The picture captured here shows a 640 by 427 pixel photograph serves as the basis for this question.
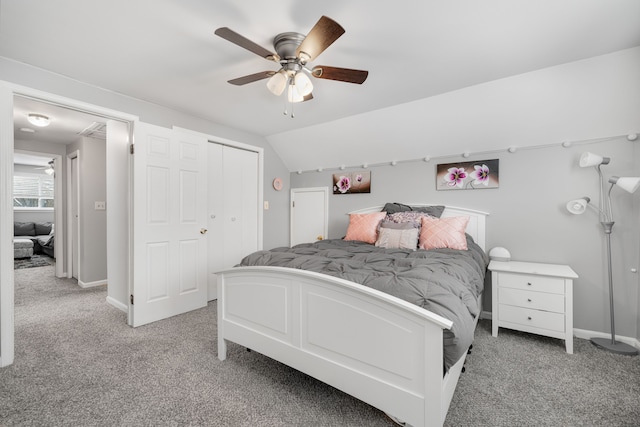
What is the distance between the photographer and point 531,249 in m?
2.78

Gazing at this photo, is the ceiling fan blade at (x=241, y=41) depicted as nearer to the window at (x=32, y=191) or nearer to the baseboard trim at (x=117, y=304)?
the baseboard trim at (x=117, y=304)

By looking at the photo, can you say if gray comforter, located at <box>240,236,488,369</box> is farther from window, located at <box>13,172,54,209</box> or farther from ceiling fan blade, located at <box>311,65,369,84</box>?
window, located at <box>13,172,54,209</box>

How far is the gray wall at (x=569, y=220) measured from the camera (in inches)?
92.7

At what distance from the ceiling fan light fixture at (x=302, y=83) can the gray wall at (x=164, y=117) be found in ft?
5.28

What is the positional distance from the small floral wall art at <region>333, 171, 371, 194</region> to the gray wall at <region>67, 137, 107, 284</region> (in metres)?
3.57

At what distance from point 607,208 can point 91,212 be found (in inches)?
242

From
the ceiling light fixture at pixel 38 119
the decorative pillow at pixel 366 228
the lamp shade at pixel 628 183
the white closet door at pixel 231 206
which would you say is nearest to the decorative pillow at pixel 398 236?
the decorative pillow at pixel 366 228

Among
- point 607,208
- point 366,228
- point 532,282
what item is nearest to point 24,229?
point 366,228

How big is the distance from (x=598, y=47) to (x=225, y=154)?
3.65m

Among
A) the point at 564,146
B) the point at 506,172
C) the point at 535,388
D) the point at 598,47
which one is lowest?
the point at 535,388

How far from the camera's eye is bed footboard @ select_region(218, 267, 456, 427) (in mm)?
1241

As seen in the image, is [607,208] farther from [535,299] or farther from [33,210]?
[33,210]

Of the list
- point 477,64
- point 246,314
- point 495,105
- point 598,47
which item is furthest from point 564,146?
point 246,314

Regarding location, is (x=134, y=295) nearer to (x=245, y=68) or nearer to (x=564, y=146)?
(x=245, y=68)
